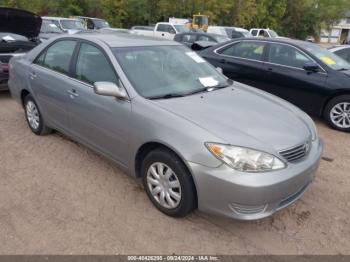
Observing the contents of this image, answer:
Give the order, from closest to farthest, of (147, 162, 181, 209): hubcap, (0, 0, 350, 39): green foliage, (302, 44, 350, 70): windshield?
(147, 162, 181, 209): hubcap
(302, 44, 350, 70): windshield
(0, 0, 350, 39): green foliage

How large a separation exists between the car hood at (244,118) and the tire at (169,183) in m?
0.40

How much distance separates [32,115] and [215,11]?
35424mm

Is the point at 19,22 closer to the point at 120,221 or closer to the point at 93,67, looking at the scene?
the point at 93,67

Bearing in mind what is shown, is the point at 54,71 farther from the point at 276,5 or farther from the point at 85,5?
the point at 276,5

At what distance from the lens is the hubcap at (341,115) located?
5723mm

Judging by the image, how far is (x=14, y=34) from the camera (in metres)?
7.29

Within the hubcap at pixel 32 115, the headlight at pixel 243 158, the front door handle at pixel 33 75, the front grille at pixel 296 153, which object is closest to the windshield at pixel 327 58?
the front grille at pixel 296 153

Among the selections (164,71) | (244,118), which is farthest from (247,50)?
(244,118)

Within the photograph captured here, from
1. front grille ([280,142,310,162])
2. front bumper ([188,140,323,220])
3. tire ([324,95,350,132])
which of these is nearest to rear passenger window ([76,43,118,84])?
A: front bumper ([188,140,323,220])

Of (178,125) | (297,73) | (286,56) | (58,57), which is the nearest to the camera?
(178,125)

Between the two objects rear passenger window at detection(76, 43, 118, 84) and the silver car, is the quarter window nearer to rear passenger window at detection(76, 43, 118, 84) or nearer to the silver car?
the silver car

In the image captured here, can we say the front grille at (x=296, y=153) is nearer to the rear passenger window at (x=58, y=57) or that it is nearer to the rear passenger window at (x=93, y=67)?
the rear passenger window at (x=93, y=67)

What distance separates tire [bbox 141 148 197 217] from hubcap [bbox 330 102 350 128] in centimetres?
398

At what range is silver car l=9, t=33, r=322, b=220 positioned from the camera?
2.69m
